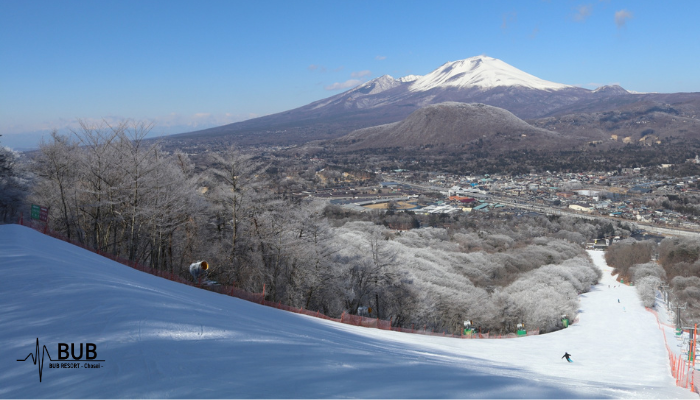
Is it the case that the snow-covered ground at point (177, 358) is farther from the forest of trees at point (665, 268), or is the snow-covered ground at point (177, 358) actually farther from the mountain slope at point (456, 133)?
the mountain slope at point (456, 133)

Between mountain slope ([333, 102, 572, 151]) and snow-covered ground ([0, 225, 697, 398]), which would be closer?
snow-covered ground ([0, 225, 697, 398])

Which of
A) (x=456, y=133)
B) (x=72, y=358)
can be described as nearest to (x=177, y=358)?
(x=72, y=358)

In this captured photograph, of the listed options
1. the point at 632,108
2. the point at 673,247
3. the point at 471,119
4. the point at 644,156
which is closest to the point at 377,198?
the point at 673,247

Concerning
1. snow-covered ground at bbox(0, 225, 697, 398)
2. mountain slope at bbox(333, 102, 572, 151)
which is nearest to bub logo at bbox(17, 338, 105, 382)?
snow-covered ground at bbox(0, 225, 697, 398)

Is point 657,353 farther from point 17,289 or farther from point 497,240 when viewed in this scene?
point 497,240

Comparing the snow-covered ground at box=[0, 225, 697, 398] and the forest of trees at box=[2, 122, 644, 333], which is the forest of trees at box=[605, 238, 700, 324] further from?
the snow-covered ground at box=[0, 225, 697, 398]

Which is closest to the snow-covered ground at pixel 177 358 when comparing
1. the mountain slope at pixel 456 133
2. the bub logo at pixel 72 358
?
the bub logo at pixel 72 358
